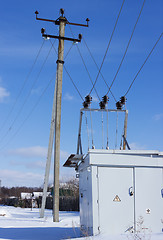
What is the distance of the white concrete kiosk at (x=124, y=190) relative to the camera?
9.19 meters

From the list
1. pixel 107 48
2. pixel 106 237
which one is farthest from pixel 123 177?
pixel 107 48

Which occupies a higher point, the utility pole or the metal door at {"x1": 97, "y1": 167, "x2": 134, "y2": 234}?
the utility pole

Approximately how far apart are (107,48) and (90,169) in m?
4.72

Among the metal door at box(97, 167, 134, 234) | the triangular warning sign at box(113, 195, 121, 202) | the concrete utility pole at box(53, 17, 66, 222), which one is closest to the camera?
the metal door at box(97, 167, 134, 234)

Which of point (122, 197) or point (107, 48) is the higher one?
point (107, 48)

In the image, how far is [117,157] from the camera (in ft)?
31.1

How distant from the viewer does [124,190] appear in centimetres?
938

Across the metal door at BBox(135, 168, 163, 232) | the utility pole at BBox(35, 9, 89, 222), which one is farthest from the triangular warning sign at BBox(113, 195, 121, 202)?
the utility pole at BBox(35, 9, 89, 222)

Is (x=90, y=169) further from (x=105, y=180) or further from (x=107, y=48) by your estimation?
(x=107, y=48)

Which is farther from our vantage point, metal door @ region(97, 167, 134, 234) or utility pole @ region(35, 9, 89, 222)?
utility pole @ region(35, 9, 89, 222)

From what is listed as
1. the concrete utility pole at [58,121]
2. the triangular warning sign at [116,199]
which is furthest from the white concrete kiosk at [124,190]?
the concrete utility pole at [58,121]

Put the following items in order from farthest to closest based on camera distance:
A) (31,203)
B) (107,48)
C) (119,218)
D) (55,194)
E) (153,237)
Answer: (31,203)
(55,194)
(107,48)
(119,218)
(153,237)

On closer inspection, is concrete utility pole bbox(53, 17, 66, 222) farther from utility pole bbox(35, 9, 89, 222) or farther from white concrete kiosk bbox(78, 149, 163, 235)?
white concrete kiosk bbox(78, 149, 163, 235)

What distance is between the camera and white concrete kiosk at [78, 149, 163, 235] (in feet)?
30.1
